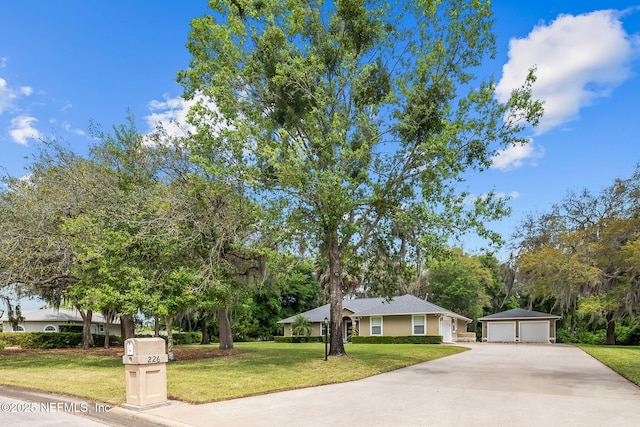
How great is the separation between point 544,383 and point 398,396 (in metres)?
4.34

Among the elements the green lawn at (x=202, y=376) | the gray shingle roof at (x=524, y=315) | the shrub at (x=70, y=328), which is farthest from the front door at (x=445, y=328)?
the shrub at (x=70, y=328)

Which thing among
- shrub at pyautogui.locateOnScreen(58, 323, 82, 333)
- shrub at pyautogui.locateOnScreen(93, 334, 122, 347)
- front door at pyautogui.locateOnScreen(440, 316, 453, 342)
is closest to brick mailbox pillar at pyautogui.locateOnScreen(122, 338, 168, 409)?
shrub at pyautogui.locateOnScreen(93, 334, 122, 347)

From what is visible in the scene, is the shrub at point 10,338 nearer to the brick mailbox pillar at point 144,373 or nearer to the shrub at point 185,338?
the shrub at point 185,338

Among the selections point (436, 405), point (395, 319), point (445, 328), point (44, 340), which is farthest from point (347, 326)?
point (436, 405)

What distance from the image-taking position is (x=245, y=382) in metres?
10.3

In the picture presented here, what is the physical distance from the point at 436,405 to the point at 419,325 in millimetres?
26374

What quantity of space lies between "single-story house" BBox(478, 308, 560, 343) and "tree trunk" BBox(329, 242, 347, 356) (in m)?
27.6

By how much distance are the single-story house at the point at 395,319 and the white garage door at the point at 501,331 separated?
2.94 m

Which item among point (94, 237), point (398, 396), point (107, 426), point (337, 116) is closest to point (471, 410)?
point (398, 396)

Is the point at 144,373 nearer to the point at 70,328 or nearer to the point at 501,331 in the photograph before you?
the point at 70,328

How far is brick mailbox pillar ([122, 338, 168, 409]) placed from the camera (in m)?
7.61

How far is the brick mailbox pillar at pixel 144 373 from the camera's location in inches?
300

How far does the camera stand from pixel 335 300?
1571 centimetres

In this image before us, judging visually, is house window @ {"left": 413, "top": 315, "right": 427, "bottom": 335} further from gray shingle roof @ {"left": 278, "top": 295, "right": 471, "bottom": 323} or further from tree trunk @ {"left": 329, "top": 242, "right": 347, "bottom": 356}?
tree trunk @ {"left": 329, "top": 242, "right": 347, "bottom": 356}
